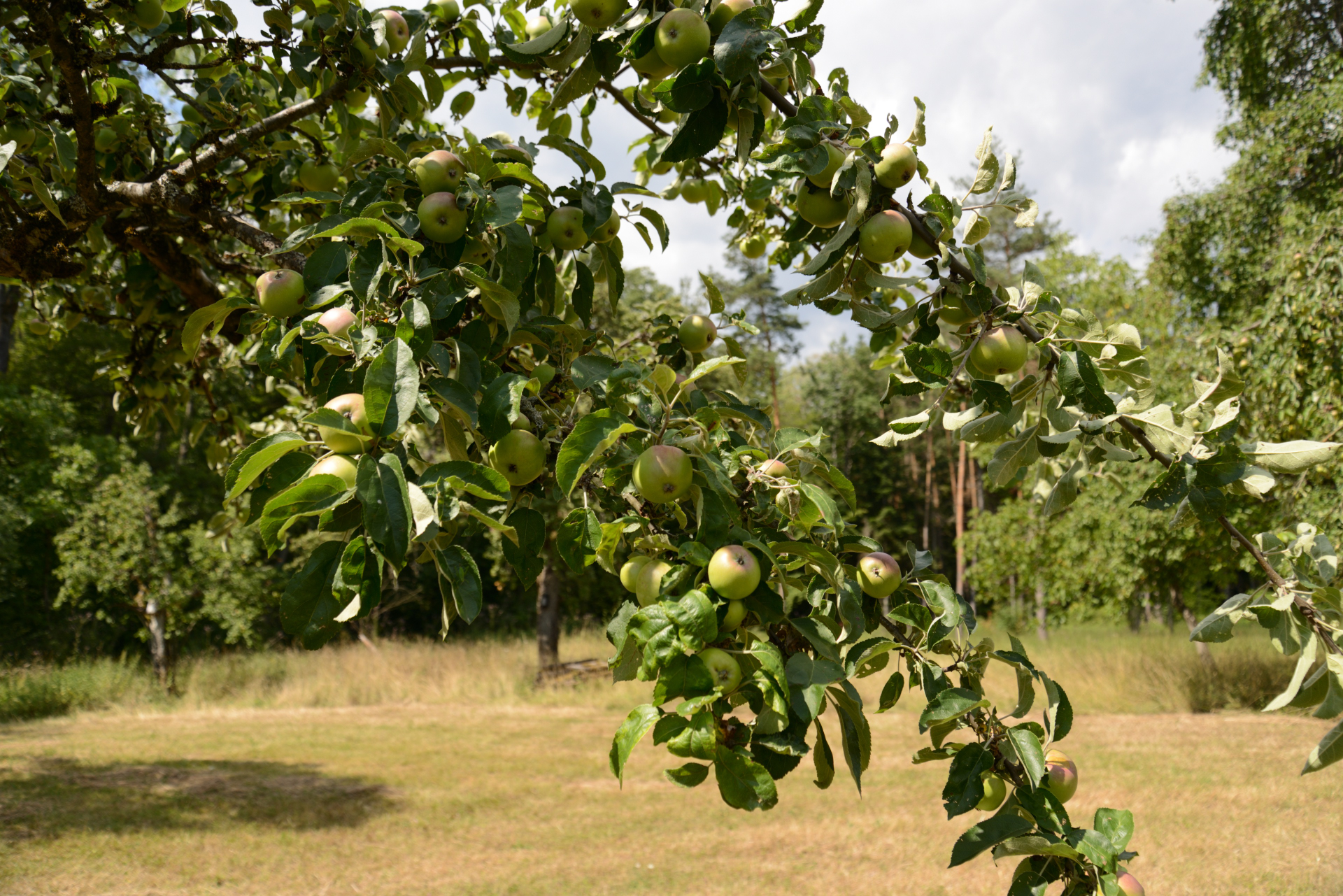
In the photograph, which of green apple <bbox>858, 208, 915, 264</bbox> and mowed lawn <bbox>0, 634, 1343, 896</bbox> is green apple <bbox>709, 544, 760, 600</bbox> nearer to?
green apple <bbox>858, 208, 915, 264</bbox>

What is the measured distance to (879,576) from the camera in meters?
1.17

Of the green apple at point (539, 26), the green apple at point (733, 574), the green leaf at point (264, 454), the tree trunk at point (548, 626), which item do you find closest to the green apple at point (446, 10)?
the green apple at point (539, 26)

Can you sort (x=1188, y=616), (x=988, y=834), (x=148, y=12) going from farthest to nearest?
(x=1188, y=616) → (x=148, y=12) → (x=988, y=834)

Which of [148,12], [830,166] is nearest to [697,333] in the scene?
[830,166]

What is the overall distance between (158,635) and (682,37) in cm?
1194

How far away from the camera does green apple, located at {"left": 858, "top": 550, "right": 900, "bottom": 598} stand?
116 centimetres

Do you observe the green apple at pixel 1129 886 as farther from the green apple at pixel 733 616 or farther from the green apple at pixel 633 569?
the green apple at pixel 633 569

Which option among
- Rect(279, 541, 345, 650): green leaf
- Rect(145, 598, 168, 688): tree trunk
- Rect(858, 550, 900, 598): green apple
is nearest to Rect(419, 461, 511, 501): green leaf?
Rect(279, 541, 345, 650): green leaf

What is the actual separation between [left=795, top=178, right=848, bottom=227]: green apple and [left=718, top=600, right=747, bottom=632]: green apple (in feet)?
1.69

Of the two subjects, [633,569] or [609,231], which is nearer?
[633,569]

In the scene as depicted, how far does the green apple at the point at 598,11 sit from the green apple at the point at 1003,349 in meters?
0.64

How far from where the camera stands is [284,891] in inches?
170

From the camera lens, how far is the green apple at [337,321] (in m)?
0.99

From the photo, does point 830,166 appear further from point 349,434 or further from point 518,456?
point 349,434
